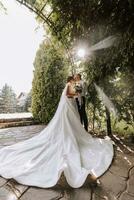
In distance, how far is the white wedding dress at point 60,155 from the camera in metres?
3.89

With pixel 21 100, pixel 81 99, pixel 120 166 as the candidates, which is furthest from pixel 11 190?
pixel 21 100

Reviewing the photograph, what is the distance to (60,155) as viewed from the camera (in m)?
4.57

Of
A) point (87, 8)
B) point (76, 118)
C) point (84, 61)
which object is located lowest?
point (76, 118)

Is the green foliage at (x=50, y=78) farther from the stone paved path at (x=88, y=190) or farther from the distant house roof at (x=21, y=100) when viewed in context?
the distant house roof at (x=21, y=100)

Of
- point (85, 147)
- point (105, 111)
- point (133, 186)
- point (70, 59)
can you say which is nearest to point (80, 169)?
point (133, 186)

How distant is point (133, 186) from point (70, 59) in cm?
503

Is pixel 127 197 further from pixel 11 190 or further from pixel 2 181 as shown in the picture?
pixel 2 181

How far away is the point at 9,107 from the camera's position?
86.6ft

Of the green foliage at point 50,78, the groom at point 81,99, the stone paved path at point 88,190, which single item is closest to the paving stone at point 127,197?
the stone paved path at point 88,190

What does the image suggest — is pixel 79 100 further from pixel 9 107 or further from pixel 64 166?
pixel 9 107

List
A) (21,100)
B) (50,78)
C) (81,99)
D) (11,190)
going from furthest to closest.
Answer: (21,100) → (50,78) → (81,99) → (11,190)

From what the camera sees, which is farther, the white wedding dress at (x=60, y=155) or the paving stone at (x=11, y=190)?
the white wedding dress at (x=60, y=155)

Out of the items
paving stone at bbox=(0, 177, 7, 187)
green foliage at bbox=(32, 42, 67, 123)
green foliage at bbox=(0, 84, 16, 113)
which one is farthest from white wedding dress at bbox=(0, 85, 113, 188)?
green foliage at bbox=(0, 84, 16, 113)

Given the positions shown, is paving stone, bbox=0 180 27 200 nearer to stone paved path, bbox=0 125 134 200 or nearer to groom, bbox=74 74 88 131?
stone paved path, bbox=0 125 134 200
